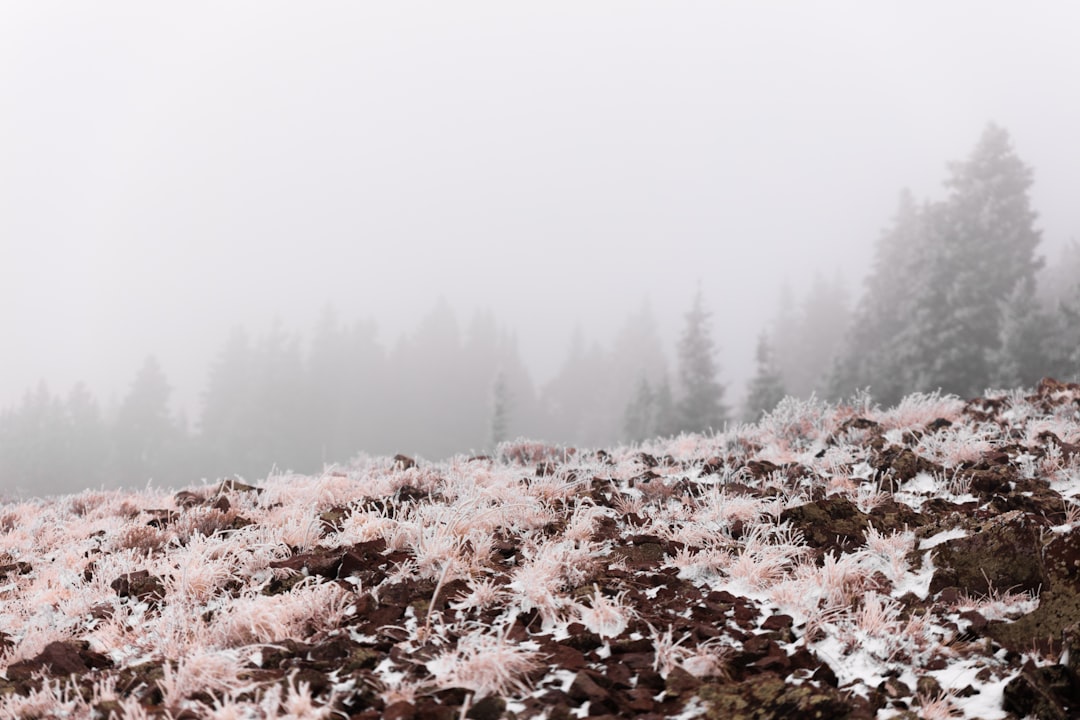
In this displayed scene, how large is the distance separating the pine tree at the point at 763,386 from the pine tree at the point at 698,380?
360cm

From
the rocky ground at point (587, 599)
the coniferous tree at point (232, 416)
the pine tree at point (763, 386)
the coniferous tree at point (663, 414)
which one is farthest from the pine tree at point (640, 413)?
the rocky ground at point (587, 599)

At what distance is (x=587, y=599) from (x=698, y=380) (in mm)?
38962

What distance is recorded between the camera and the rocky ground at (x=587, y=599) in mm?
2514

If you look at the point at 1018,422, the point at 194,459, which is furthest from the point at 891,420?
the point at 194,459

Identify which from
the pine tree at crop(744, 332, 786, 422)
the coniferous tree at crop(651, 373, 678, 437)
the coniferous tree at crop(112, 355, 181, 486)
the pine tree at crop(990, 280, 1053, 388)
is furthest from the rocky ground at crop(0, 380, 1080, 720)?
the coniferous tree at crop(112, 355, 181, 486)

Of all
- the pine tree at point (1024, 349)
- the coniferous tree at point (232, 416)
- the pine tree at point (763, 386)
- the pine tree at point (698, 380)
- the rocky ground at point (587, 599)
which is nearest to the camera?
the rocky ground at point (587, 599)

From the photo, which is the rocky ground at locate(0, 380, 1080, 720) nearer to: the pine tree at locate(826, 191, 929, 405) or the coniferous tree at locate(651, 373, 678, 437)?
the pine tree at locate(826, 191, 929, 405)

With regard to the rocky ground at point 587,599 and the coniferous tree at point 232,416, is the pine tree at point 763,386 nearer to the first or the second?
the rocky ground at point 587,599

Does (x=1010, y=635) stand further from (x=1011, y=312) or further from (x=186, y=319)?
(x=186, y=319)

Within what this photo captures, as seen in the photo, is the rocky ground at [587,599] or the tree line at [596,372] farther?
the tree line at [596,372]

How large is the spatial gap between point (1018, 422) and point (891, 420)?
51.0 inches

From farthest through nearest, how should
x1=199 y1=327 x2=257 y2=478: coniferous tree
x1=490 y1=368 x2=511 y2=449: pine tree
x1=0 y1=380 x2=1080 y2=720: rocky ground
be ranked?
x1=199 y1=327 x2=257 y2=478: coniferous tree
x1=490 y1=368 x2=511 y2=449: pine tree
x1=0 y1=380 x2=1080 y2=720: rocky ground

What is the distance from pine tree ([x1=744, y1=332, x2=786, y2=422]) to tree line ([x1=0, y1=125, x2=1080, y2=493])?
0.11 m

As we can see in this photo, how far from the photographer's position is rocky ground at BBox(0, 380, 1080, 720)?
2514 mm
